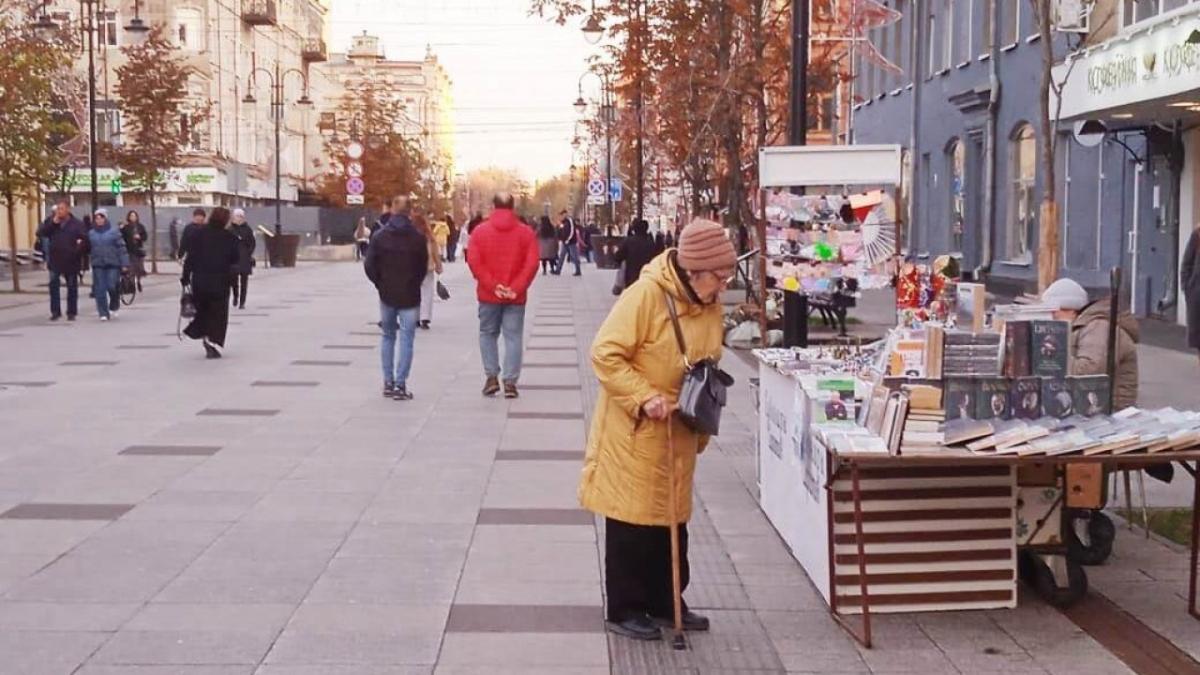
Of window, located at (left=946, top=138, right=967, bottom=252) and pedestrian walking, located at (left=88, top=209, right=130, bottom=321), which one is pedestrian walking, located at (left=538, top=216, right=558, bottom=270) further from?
pedestrian walking, located at (left=88, top=209, right=130, bottom=321)

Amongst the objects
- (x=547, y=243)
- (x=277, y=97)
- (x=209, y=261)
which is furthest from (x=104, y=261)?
(x=277, y=97)

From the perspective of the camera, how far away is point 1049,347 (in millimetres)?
6355

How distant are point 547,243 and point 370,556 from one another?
34.8m

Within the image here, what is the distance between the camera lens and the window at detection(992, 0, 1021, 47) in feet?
93.7

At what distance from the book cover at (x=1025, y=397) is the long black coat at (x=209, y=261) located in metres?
12.8

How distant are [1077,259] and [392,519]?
64.8 feet

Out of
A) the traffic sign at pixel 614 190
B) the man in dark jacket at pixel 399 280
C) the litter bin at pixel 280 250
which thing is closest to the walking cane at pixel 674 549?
the man in dark jacket at pixel 399 280

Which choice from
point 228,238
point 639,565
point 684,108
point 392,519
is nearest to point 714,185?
point 684,108

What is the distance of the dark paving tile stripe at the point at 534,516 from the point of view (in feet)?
27.6

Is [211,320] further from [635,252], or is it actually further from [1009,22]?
[1009,22]

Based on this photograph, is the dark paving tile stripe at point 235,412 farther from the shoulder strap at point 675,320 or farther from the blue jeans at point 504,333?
the shoulder strap at point 675,320

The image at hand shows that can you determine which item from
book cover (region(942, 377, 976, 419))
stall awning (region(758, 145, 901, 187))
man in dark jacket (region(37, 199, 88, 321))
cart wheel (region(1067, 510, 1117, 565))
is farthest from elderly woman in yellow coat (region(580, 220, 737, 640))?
man in dark jacket (region(37, 199, 88, 321))

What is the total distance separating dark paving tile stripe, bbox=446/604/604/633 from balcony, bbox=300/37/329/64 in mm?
83630

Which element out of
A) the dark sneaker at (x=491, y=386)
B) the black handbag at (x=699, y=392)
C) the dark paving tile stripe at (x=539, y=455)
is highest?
the black handbag at (x=699, y=392)
